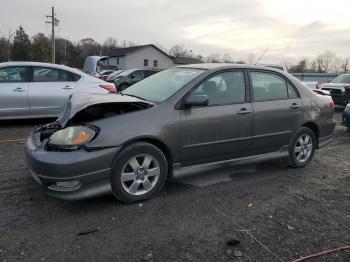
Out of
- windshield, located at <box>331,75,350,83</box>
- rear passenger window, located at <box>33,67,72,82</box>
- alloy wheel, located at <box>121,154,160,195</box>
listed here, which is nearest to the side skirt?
alloy wheel, located at <box>121,154,160,195</box>

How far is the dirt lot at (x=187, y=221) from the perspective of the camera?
10.7 feet

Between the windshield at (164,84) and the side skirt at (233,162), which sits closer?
the side skirt at (233,162)

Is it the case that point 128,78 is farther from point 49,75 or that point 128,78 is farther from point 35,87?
point 35,87

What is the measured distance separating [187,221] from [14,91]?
5.84 metres

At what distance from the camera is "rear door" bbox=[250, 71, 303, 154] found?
5.23 meters

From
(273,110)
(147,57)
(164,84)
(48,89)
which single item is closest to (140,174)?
(164,84)

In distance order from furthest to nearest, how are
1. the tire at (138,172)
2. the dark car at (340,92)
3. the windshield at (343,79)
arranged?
1. the windshield at (343,79)
2. the dark car at (340,92)
3. the tire at (138,172)

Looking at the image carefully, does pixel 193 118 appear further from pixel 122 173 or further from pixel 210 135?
pixel 122 173

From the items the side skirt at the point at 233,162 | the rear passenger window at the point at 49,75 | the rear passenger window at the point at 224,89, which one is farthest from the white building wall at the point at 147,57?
the rear passenger window at the point at 224,89

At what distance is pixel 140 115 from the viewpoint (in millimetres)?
4188

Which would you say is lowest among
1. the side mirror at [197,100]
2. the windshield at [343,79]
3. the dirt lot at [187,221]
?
the dirt lot at [187,221]

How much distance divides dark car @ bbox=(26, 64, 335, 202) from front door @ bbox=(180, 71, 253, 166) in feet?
0.04

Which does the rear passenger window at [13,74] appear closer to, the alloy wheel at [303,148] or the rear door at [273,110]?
the rear door at [273,110]

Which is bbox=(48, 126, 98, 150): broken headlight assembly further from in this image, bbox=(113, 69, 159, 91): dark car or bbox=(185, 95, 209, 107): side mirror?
bbox=(113, 69, 159, 91): dark car
